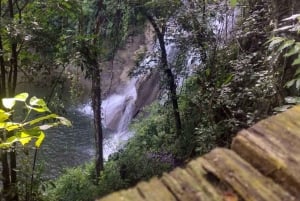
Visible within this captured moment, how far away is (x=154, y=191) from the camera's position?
1.09 m

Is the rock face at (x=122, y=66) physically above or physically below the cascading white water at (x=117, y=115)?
above

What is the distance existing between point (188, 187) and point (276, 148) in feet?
0.81

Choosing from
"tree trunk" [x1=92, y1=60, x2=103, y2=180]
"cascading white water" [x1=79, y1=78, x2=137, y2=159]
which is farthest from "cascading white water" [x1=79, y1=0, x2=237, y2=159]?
"tree trunk" [x1=92, y1=60, x2=103, y2=180]

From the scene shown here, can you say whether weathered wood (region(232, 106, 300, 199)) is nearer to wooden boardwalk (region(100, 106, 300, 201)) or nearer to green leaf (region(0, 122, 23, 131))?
wooden boardwalk (region(100, 106, 300, 201))

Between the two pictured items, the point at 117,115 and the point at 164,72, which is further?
the point at 117,115

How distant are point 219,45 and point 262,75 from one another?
2714 mm

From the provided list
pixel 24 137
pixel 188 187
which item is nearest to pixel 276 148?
pixel 188 187

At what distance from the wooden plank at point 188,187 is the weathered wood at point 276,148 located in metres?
0.14

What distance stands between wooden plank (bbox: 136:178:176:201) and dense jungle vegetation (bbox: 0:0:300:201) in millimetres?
502

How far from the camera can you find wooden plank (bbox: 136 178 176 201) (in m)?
1.06

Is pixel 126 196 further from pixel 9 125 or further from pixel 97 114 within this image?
pixel 97 114

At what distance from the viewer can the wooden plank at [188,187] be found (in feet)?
3.43

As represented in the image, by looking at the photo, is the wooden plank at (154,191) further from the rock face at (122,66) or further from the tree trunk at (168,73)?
the rock face at (122,66)

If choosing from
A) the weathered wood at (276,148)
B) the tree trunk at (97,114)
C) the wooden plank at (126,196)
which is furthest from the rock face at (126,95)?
the wooden plank at (126,196)
